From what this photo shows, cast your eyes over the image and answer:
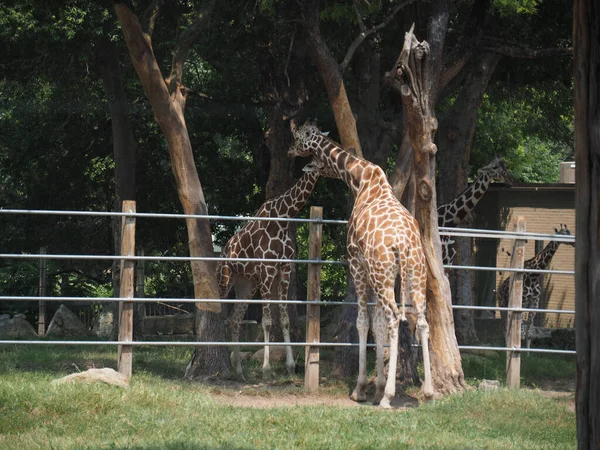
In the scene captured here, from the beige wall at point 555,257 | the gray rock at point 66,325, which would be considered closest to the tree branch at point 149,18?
the gray rock at point 66,325

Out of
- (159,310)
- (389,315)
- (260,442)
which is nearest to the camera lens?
(260,442)

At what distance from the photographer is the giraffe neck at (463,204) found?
15.1 meters

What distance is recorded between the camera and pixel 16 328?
57.1ft

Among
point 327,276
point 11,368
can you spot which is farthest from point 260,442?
point 327,276

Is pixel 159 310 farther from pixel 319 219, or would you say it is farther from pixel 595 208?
pixel 595 208

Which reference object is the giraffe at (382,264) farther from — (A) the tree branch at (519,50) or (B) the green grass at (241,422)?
(A) the tree branch at (519,50)

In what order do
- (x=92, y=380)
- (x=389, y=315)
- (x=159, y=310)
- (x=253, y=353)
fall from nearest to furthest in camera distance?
(x=92, y=380)
(x=389, y=315)
(x=253, y=353)
(x=159, y=310)

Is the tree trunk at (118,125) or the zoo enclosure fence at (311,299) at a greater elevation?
the tree trunk at (118,125)

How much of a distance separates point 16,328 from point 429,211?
33.9 feet

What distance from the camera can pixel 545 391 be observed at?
10.6 m

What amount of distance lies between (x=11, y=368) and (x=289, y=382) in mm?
3062

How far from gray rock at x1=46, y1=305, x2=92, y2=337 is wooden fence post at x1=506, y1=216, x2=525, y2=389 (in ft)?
29.3

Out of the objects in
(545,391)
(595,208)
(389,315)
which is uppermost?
(595,208)

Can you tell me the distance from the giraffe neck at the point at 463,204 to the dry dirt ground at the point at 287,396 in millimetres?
4785
